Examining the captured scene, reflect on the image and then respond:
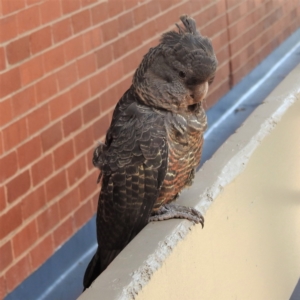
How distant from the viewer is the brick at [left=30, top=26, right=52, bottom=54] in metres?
2.85

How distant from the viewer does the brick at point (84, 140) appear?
3.25 m

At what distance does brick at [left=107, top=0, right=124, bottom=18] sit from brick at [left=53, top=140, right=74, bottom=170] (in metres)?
0.76

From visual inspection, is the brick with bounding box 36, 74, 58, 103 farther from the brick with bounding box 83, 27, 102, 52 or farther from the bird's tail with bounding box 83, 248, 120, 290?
the bird's tail with bounding box 83, 248, 120, 290

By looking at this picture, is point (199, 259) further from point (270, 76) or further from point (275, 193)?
point (270, 76)

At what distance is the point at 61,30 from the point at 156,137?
3.74 feet

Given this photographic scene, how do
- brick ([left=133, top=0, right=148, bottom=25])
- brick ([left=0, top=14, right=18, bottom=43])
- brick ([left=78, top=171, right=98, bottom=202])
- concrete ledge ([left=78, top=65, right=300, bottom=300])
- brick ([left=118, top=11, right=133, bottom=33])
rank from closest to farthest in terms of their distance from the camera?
concrete ledge ([left=78, top=65, right=300, bottom=300]) < brick ([left=0, top=14, right=18, bottom=43]) < brick ([left=78, top=171, right=98, bottom=202]) < brick ([left=118, top=11, right=133, bottom=33]) < brick ([left=133, top=0, right=148, bottom=25])

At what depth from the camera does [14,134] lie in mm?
2766

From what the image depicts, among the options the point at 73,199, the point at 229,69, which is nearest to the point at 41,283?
the point at 73,199

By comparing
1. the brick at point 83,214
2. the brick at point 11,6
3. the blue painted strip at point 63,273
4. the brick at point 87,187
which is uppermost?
the brick at point 11,6

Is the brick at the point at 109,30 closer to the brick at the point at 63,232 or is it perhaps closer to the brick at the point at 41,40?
the brick at the point at 41,40

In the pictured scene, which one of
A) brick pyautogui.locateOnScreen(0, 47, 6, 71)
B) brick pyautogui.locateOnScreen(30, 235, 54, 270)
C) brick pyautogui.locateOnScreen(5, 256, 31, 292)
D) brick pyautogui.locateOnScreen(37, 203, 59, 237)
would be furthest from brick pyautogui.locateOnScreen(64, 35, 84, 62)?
brick pyautogui.locateOnScreen(5, 256, 31, 292)

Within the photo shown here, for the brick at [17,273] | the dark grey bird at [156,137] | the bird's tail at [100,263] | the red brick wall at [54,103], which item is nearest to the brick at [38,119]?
the red brick wall at [54,103]

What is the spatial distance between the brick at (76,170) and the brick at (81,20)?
64 cm

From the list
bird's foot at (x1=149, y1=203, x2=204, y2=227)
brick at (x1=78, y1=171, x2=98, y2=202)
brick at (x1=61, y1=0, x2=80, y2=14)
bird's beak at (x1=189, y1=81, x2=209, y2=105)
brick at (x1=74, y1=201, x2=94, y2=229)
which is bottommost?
brick at (x1=74, y1=201, x2=94, y2=229)
